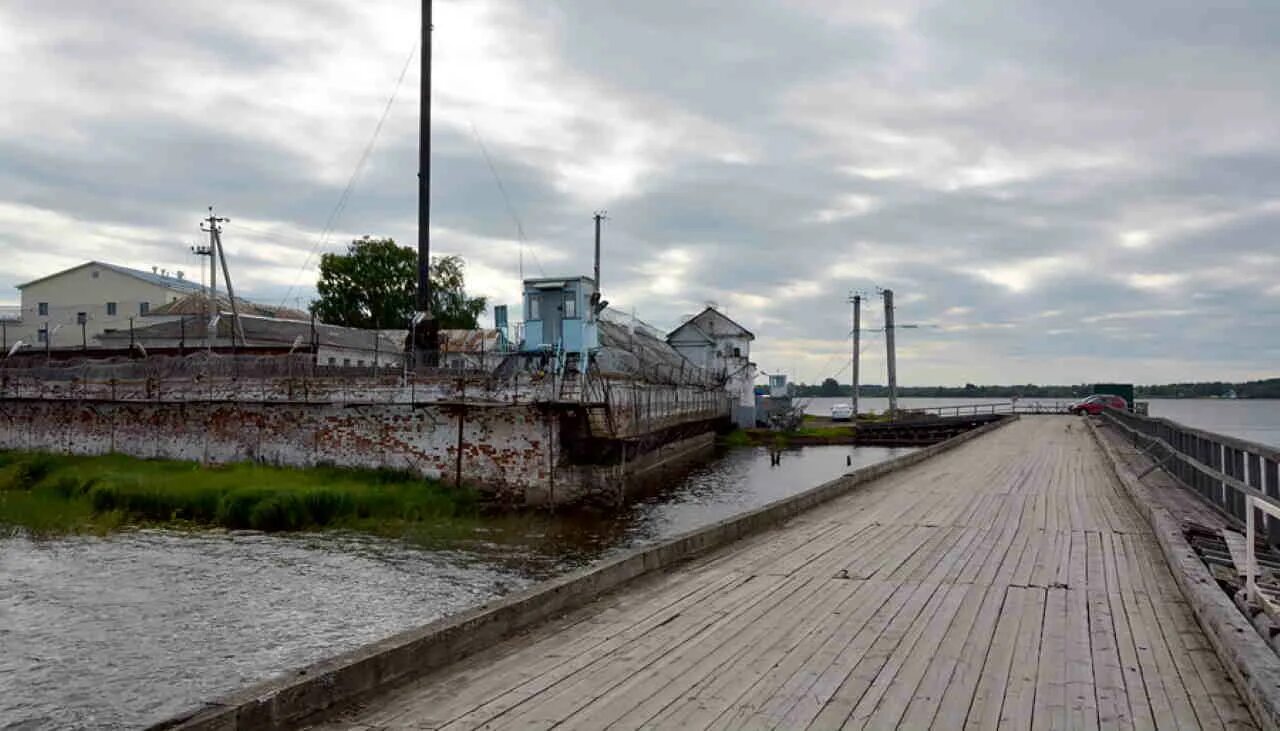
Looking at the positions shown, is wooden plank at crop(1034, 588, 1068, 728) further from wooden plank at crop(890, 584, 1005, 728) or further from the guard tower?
the guard tower

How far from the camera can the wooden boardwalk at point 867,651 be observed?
4.92 m

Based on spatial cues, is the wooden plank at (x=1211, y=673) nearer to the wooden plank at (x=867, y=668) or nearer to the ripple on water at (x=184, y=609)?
the wooden plank at (x=867, y=668)

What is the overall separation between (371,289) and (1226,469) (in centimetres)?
6385

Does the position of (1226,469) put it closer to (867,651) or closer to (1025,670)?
(1025,670)

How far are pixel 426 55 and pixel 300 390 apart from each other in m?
15.0

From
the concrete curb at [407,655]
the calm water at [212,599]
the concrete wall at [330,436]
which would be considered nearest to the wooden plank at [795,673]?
the concrete curb at [407,655]

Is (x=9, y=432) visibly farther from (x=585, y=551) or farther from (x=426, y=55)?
(x=585, y=551)

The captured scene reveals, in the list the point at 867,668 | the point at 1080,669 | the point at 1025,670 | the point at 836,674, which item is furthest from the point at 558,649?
the point at 1080,669

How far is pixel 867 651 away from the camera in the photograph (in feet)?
19.9

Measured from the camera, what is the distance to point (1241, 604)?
6.77 meters

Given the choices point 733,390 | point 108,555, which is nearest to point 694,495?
point 108,555

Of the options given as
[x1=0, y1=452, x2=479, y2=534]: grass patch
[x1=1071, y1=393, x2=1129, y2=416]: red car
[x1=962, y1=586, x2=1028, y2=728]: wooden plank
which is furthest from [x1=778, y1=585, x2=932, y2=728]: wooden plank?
[x1=1071, y1=393, x2=1129, y2=416]: red car

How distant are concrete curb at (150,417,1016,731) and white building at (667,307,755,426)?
58720 millimetres

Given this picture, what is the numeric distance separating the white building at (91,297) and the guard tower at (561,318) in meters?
41.8
